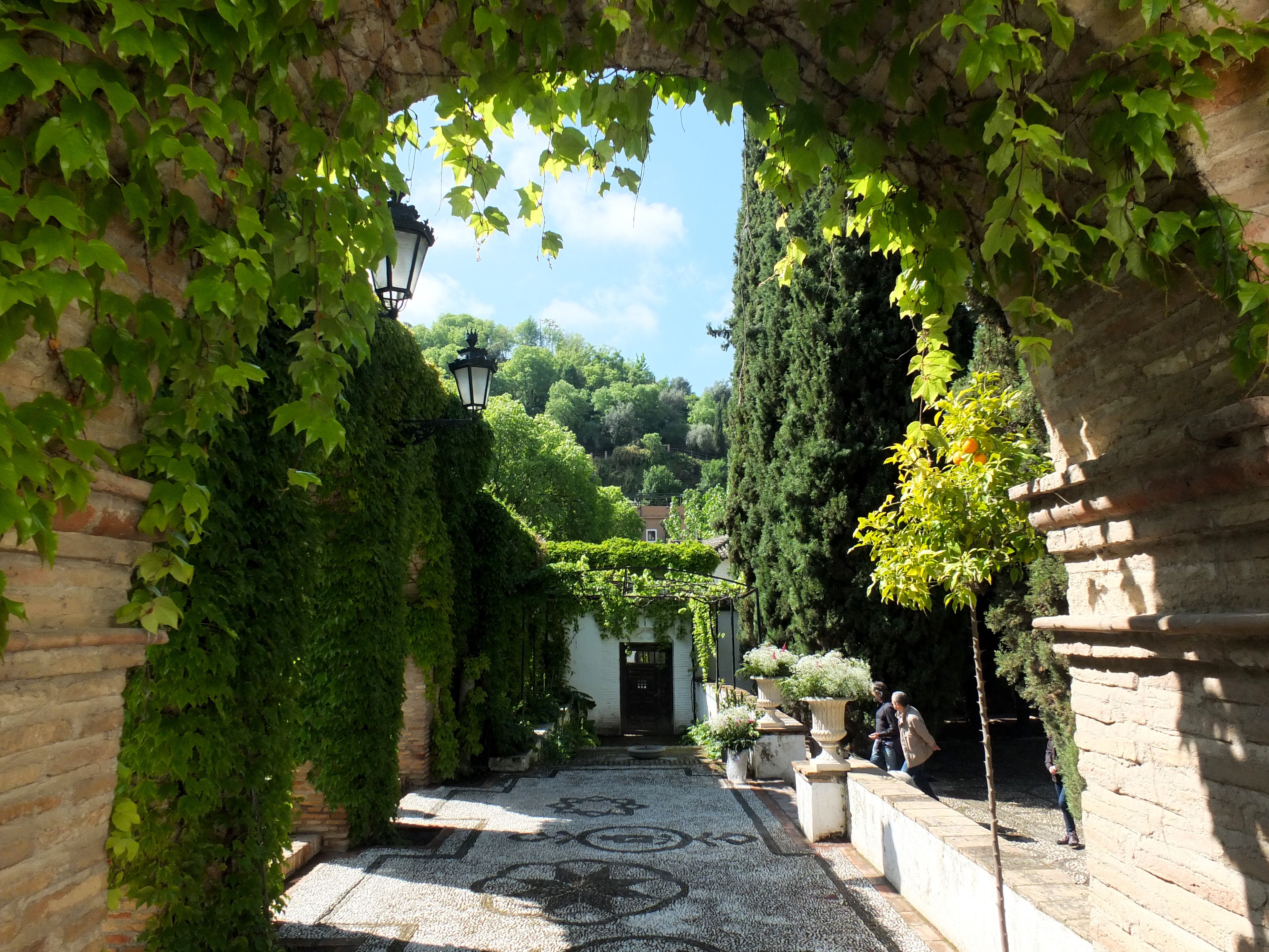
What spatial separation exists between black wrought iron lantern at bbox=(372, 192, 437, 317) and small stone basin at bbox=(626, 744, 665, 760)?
1000 cm

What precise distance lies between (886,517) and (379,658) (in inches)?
197


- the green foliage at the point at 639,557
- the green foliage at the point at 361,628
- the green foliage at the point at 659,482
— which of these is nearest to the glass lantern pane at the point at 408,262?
the green foliage at the point at 361,628

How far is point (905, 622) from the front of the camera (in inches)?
478

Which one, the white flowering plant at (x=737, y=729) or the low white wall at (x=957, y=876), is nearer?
the low white wall at (x=957, y=876)

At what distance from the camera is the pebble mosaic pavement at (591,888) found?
5.41 metres

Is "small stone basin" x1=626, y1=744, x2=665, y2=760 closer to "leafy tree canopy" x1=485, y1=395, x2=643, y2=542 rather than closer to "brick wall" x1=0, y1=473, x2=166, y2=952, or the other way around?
"brick wall" x1=0, y1=473, x2=166, y2=952

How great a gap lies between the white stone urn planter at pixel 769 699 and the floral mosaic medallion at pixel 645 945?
234 inches

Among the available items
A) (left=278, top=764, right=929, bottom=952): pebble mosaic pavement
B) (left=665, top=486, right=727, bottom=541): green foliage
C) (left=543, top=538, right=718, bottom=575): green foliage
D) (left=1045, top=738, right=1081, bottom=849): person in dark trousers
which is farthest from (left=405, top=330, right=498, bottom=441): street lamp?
(left=665, top=486, right=727, bottom=541): green foliage

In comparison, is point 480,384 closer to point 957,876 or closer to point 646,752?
point 957,876

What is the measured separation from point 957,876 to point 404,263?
209 inches

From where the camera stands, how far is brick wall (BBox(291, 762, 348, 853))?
7.36 metres

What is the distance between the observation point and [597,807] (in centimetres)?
952

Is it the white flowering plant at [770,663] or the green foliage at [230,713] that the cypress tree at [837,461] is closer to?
the white flowering plant at [770,663]

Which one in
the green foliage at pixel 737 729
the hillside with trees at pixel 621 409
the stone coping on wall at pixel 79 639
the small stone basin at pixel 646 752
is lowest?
the small stone basin at pixel 646 752
